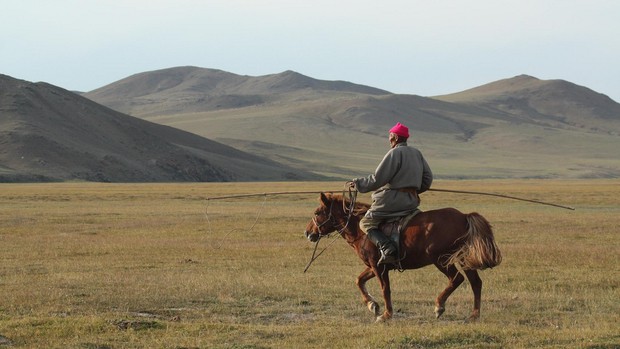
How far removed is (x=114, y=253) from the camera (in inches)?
834

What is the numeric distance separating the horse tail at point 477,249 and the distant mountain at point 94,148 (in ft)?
294

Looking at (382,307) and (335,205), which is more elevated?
(335,205)

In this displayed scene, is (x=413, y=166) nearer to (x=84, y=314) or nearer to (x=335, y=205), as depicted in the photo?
(x=335, y=205)

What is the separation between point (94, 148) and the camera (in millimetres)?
123875

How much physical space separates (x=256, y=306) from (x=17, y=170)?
97.8 meters

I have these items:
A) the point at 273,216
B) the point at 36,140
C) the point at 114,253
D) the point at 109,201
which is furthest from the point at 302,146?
the point at 114,253

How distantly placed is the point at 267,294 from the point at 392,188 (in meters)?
3.35

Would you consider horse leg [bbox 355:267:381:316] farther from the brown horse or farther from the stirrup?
the stirrup

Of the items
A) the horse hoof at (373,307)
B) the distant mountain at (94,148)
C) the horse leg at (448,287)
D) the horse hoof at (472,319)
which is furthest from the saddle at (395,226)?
the distant mountain at (94,148)

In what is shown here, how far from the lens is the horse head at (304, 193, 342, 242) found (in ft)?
42.5

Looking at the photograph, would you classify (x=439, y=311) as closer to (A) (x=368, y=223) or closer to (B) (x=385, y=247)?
(B) (x=385, y=247)

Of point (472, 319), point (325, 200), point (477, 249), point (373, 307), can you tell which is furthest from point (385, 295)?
point (325, 200)

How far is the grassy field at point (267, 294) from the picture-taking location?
10250mm

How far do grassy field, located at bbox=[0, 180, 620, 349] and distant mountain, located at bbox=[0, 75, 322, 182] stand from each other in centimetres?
7821
